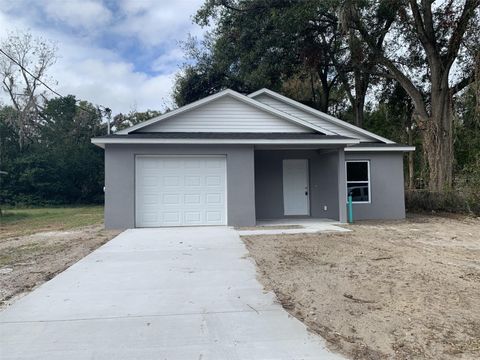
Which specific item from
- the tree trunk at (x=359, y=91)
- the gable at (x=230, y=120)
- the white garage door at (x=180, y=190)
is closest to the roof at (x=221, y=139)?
the gable at (x=230, y=120)

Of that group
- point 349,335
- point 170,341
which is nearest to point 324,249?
point 349,335

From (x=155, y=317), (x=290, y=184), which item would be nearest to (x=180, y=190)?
(x=290, y=184)

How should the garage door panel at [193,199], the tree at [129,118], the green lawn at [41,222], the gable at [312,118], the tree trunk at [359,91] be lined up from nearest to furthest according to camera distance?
the garage door panel at [193,199] → the green lawn at [41,222] → the gable at [312,118] → the tree trunk at [359,91] → the tree at [129,118]

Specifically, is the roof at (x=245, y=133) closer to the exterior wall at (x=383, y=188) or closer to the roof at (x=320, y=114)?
the roof at (x=320, y=114)

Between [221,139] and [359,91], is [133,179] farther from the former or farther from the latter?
[359,91]

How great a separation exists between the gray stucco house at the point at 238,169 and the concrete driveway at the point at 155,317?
513 cm

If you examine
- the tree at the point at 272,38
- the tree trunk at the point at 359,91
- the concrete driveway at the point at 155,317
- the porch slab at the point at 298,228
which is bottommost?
the concrete driveway at the point at 155,317

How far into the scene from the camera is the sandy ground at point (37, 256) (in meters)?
5.93

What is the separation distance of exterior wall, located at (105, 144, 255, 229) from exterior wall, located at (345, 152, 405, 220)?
15.6ft

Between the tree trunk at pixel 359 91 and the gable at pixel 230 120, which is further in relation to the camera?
the tree trunk at pixel 359 91

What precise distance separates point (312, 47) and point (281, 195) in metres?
9.94

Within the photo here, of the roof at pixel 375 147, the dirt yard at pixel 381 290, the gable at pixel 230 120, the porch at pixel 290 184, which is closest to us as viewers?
the dirt yard at pixel 381 290

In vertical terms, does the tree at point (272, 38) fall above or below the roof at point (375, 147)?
above

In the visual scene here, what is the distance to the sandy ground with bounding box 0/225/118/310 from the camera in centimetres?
593
